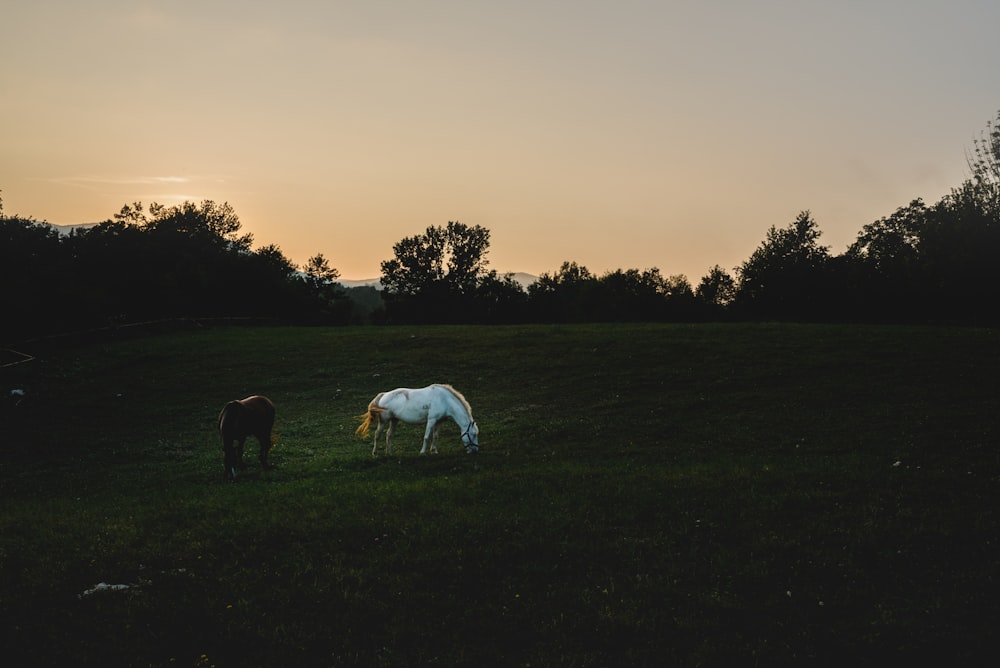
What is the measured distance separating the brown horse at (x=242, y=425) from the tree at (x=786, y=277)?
7014 centimetres

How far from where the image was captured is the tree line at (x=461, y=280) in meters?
47.6

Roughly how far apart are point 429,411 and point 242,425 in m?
5.00

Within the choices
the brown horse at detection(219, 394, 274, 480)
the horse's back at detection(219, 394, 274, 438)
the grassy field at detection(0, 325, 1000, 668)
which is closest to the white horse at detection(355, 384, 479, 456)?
the grassy field at detection(0, 325, 1000, 668)

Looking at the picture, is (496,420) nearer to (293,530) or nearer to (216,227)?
(293,530)

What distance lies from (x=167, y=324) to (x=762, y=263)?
7147 cm

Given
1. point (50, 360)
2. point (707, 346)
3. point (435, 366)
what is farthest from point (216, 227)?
point (707, 346)

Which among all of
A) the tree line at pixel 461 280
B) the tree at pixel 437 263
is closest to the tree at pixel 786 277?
the tree line at pixel 461 280

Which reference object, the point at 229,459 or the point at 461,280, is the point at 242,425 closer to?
the point at 229,459

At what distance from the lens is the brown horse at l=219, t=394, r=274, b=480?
51.3ft

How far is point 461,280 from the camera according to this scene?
9669 cm

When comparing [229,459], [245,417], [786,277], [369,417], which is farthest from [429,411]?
[786,277]

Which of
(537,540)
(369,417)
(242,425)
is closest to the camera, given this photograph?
(537,540)

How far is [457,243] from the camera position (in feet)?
323

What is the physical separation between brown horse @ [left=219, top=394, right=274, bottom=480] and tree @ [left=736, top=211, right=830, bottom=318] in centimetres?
7014
